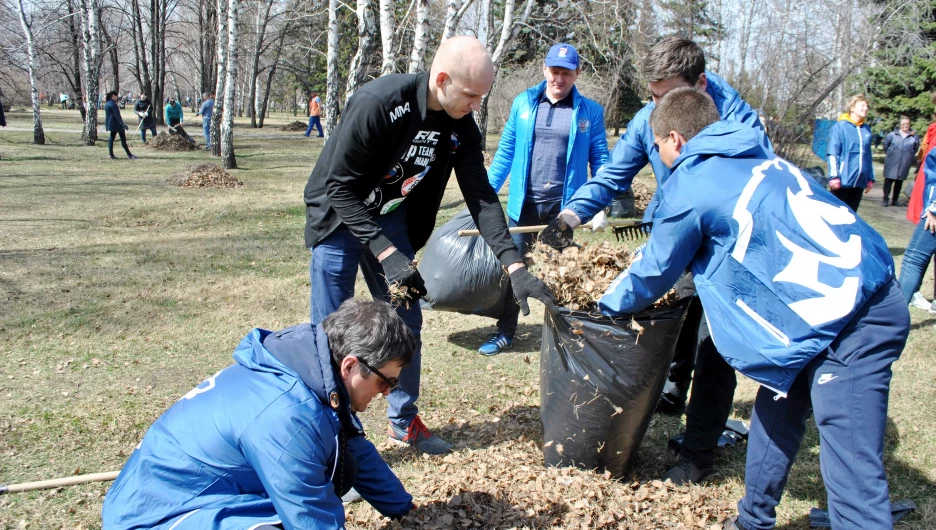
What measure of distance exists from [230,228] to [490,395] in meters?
5.66

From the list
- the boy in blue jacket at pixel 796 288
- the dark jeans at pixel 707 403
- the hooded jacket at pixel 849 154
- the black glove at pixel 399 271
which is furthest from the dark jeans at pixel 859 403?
the hooded jacket at pixel 849 154

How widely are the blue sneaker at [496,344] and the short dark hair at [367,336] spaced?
2792mm

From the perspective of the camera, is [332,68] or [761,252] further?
[332,68]

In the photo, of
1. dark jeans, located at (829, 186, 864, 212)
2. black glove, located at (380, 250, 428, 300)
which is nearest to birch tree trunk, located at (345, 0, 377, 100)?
dark jeans, located at (829, 186, 864, 212)

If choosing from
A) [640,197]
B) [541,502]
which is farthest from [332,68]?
[541,502]

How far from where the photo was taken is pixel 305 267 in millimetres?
6852

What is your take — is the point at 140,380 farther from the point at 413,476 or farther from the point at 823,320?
the point at 823,320

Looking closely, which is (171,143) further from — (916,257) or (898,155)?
(916,257)

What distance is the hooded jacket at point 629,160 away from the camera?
3215 millimetres

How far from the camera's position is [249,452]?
1791mm

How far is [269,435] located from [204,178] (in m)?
11.1

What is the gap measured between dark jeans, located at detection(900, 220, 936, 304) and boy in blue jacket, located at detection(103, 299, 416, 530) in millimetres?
5009

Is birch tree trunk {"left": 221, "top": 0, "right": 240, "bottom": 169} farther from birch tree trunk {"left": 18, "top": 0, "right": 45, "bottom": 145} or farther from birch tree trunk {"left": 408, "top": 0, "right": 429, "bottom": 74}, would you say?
birch tree trunk {"left": 18, "top": 0, "right": 45, "bottom": 145}

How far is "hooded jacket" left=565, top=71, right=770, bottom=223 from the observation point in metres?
3.21
